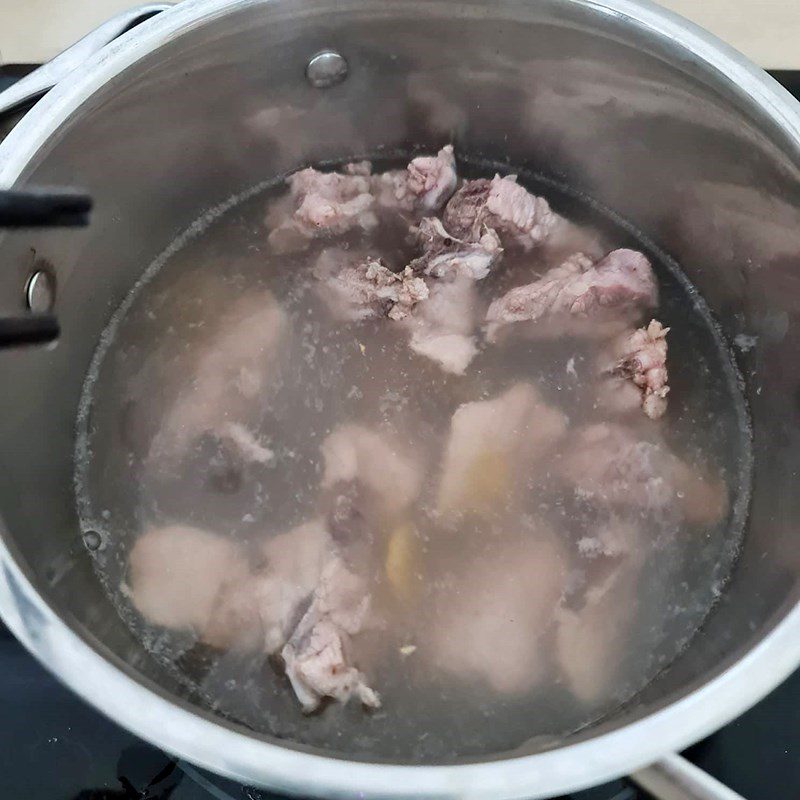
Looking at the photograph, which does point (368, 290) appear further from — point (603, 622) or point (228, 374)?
point (603, 622)

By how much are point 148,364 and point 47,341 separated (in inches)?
18.9

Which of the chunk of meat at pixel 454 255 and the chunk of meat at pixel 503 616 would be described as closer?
the chunk of meat at pixel 503 616

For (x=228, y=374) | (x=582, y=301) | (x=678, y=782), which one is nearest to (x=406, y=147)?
(x=582, y=301)

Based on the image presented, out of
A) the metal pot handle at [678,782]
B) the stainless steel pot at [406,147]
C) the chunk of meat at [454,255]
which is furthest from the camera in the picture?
the chunk of meat at [454,255]

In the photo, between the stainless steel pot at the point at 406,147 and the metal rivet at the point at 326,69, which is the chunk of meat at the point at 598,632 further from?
the metal rivet at the point at 326,69

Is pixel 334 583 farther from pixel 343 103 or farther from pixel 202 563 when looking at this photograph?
pixel 343 103

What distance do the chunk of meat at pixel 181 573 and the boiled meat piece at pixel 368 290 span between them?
1.66 ft

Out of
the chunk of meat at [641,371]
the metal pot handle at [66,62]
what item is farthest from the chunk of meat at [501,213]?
the metal pot handle at [66,62]

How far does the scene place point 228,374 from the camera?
4.86ft

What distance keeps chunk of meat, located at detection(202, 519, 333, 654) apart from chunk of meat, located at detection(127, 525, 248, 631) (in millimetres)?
19

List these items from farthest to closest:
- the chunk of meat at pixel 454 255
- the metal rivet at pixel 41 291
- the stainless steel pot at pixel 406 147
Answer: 1. the chunk of meat at pixel 454 255
2. the metal rivet at pixel 41 291
3. the stainless steel pot at pixel 406 147

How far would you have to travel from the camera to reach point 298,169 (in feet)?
5.66

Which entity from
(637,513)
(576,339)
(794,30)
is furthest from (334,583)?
(794,30)

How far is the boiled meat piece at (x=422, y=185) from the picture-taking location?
160 cm
